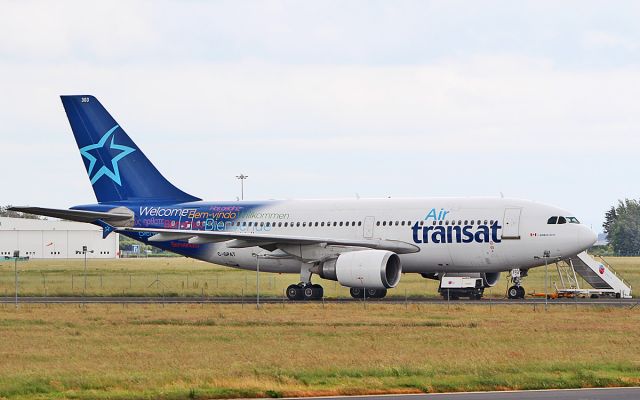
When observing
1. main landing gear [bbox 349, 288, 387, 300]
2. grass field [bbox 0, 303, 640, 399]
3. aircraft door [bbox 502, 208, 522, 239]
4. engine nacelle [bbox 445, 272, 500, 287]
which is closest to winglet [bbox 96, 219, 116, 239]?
main landing gear [bbox 349, 288, 387, 300]

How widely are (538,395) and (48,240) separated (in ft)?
538

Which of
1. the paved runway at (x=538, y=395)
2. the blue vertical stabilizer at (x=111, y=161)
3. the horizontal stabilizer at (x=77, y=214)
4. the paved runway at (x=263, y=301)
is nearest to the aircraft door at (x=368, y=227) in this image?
the paved runway at (x=263, y=301)

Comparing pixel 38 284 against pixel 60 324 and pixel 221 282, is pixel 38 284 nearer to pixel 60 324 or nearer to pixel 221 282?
pixel 221 282

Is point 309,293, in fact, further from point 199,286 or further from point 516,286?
point 199,286

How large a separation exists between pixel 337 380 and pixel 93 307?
24388 millimetres

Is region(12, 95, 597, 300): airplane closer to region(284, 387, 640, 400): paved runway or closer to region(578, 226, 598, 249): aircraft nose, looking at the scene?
region(578, 226, 598, 249): aircraft nose

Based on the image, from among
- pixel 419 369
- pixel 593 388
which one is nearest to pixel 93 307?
→ pixel 419 369

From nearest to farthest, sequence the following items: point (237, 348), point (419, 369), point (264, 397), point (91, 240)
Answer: point (264, 397)
point (419, 369)
point (237, 348)
point (91, 240)

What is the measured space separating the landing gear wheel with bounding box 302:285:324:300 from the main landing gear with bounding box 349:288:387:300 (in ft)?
5.81

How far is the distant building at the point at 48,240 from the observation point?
178788 mm

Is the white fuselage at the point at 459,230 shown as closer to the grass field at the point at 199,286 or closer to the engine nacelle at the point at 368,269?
the engine nacelle at the point at 368,269

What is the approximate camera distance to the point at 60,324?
38469mm

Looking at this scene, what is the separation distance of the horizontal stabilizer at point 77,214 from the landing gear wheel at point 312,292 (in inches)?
427

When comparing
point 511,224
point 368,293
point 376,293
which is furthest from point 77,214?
point 511,224
